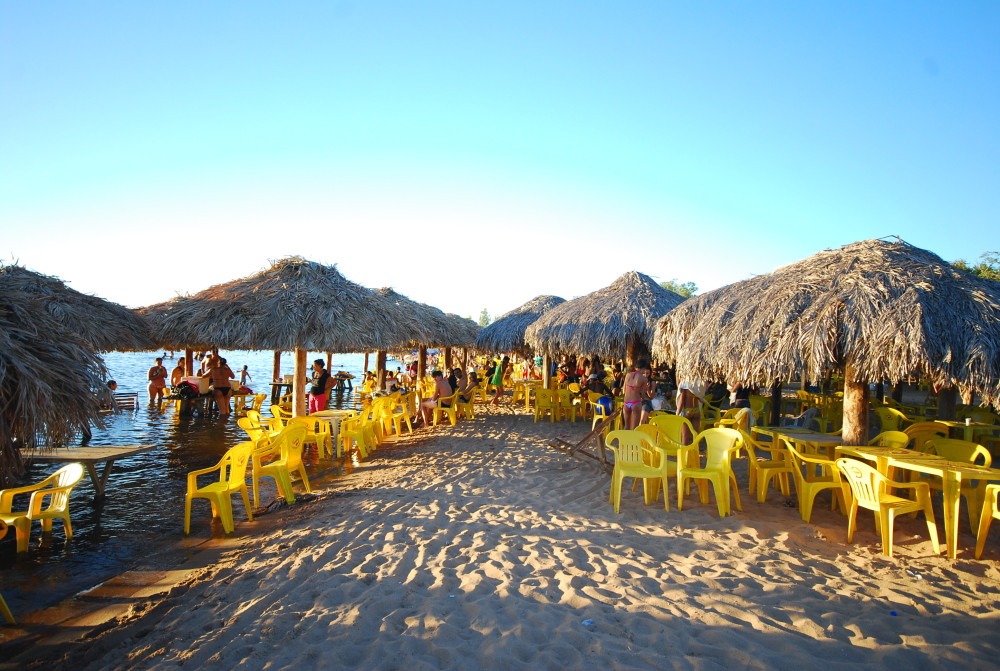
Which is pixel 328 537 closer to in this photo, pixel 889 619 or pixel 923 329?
pixel 889 619

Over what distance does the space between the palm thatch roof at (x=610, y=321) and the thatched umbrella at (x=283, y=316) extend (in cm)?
362

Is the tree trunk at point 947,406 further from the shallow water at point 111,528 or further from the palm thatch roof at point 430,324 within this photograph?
the shallow water at point 111,528

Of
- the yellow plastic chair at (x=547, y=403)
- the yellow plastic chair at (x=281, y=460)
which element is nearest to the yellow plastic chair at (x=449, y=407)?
the yellow plastic chair at (x=547, y=403)

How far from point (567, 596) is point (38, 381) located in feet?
11.5

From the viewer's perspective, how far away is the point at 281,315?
10.1m

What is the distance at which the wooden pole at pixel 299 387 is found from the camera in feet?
32.3

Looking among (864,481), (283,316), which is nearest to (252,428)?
(283,316)

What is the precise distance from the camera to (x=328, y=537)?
4836mm

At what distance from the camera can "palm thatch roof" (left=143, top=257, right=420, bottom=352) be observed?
32.8 feet

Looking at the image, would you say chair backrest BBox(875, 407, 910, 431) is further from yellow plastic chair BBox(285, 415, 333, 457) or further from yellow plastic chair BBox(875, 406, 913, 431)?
yellow plastic chair BBox(285, 415, 333, 457)

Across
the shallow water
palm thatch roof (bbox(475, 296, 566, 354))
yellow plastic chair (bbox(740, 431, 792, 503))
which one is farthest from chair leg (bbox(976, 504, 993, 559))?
palm thatch roof (bbox(475, 296, 566, 354))

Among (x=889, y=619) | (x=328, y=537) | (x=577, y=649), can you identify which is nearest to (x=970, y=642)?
(x=889, y=619)

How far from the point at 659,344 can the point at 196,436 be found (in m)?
8.97

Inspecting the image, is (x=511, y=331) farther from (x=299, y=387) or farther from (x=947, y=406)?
(x=947, y=406)
